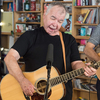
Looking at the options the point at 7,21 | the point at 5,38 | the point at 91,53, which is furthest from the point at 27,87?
the point at 5,38

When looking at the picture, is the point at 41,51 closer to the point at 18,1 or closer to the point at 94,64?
the point at 94,64

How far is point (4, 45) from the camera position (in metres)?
4.60

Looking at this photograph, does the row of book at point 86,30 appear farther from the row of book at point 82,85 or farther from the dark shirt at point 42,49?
the dark shirt at point 42,49

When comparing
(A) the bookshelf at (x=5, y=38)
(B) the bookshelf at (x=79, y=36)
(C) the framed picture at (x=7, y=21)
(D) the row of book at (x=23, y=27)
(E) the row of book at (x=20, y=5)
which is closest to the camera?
(B) the bookshelf at (x=79, y=36)

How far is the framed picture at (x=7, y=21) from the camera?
430cm

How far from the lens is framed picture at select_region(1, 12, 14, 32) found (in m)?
4.30

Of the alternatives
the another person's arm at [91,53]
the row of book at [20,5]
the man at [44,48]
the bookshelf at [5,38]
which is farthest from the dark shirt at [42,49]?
the bookshelf at [5,38]

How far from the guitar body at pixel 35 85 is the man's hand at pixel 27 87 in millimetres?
103

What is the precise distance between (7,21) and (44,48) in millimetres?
2806

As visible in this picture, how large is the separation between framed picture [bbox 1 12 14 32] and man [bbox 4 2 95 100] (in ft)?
8.71

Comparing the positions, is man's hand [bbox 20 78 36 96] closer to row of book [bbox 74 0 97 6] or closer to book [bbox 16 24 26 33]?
row of book [bbox 74 0 97 6]

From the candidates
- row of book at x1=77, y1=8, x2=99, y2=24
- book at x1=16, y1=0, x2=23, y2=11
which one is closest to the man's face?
row of book at x1=77, y1=8, x2=99, y2=24

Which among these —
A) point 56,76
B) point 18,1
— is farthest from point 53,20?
point 18,1

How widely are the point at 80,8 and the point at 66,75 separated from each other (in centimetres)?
242
